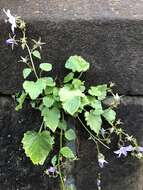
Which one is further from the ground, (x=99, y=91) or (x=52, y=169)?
(x=99, y=91)

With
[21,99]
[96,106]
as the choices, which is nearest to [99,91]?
[96,106]

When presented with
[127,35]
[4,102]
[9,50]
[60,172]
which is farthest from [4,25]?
[60,172]

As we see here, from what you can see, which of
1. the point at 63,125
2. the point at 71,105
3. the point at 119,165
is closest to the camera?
the point at 71,105

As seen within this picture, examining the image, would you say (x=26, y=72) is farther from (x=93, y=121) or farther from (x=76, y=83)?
(x=93, y=121)

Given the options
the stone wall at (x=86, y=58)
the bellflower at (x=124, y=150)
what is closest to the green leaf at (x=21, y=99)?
the stone wall at (x=86, y=58)

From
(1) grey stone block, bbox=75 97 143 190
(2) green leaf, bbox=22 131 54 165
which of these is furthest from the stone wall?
(2) green leaf, bbox=22 131 54 165

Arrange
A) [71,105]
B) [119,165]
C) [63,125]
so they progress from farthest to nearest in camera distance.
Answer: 1. [119,165]
2. [63,125]
3. [71,105]

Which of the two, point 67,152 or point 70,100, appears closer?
point 70,100
